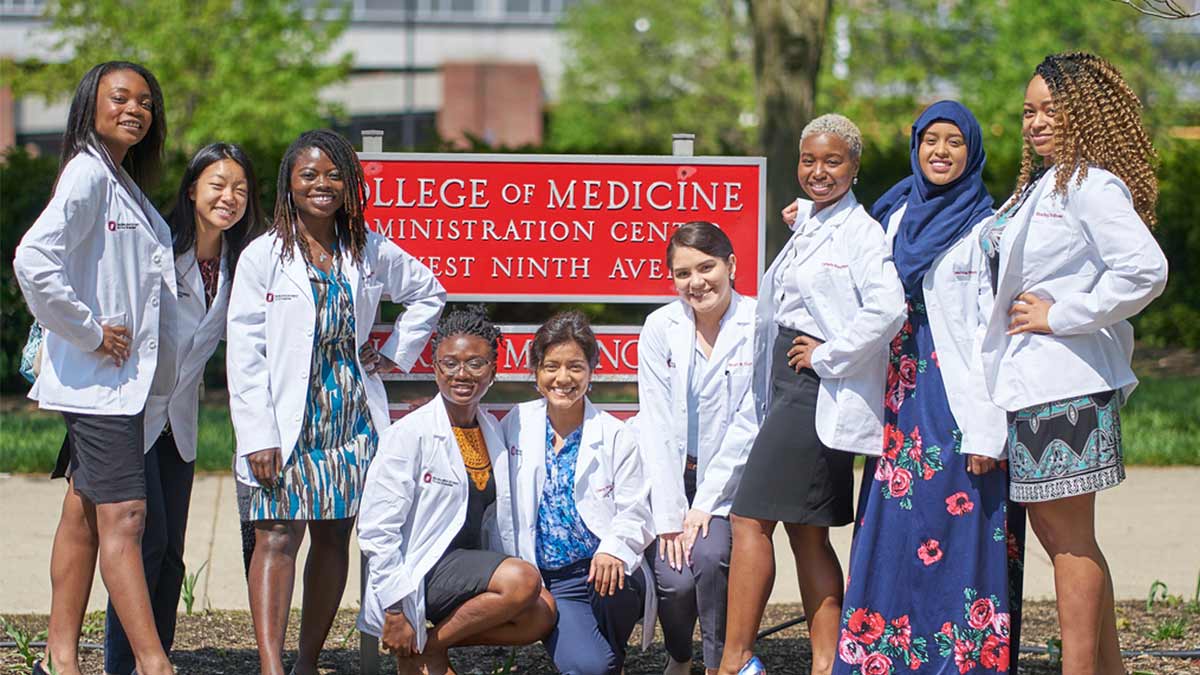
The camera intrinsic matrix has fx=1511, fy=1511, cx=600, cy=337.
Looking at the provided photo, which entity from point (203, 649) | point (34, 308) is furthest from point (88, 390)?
point (203, 649)

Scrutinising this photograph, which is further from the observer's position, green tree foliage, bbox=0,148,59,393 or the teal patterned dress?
green tree foliage, bbox=0,148,59,393

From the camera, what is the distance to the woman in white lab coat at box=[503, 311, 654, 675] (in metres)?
4.63

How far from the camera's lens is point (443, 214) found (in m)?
5.26

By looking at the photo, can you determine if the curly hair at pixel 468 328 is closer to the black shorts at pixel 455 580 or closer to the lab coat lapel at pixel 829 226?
the black shorts at pixel 455 580

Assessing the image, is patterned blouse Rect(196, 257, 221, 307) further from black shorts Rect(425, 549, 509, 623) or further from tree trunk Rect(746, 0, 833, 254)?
tree trunk Rect(746, 0, 833, 254)

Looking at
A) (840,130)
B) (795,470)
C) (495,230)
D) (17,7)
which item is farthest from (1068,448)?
(17,7)

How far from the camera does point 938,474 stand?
4.37 metres

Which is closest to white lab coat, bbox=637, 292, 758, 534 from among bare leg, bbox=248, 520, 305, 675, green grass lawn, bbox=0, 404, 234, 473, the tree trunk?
bare leg, bbox=248, 520, 305, 675

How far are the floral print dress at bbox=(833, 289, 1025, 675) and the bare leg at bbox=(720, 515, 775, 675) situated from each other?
257 mm

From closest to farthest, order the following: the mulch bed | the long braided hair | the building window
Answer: the long braided hair < the mulch bed < the building window

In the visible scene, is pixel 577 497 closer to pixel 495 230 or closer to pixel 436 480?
pixel 436 480

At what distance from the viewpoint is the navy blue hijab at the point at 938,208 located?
14.2ft

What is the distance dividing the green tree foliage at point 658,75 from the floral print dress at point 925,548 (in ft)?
66.5

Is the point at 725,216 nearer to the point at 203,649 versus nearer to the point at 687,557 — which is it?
the point at 687,557
